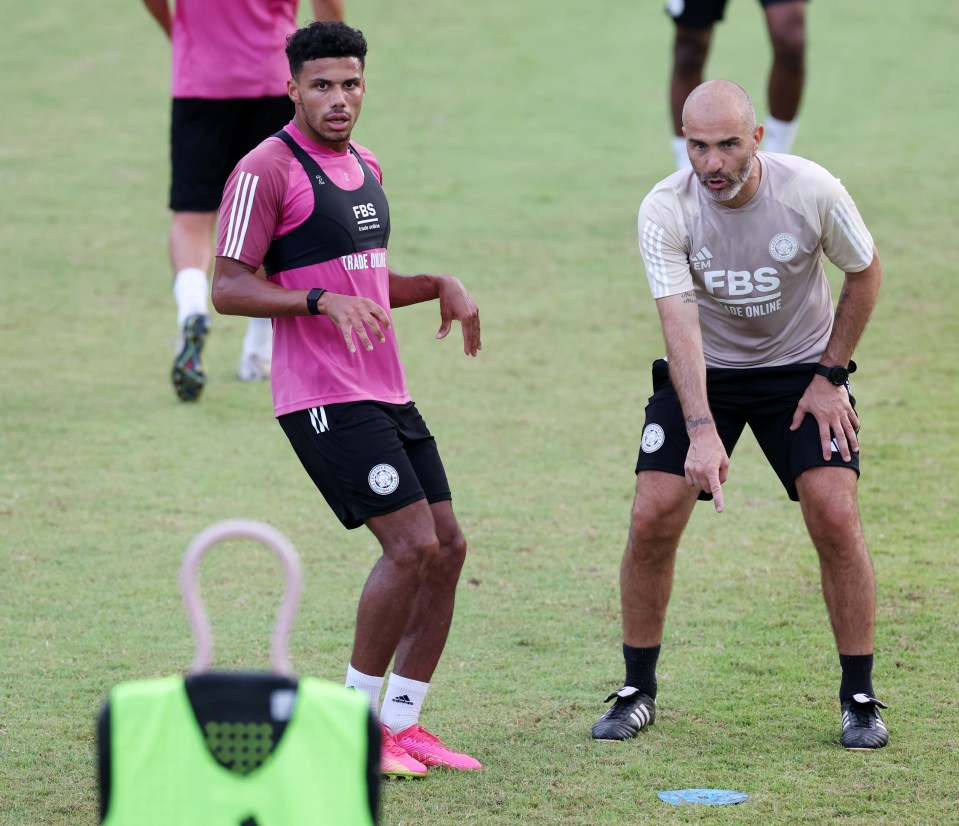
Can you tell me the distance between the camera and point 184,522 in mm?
6430

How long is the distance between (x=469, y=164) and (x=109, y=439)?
6.79 metres

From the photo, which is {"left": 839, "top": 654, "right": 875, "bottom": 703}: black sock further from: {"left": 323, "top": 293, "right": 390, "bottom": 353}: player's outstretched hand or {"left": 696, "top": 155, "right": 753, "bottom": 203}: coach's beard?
{"left": 323, "top": 293, "right": 390, "bottom": 353}: player's outstretched hand

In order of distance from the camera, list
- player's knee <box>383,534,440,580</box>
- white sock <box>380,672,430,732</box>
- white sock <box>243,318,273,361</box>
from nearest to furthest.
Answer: player's knee <box>383,534,440,580</box> < white sock <box>380,672,430,732</box> < white sock <box>243,318,273,361</box>

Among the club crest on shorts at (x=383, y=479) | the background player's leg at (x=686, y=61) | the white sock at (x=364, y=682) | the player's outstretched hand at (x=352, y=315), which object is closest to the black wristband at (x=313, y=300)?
the player's outstretched hand at (x=352, y=315)

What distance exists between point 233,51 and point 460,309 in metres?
4.08

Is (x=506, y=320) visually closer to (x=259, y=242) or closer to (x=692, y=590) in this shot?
(x=692, y=590)

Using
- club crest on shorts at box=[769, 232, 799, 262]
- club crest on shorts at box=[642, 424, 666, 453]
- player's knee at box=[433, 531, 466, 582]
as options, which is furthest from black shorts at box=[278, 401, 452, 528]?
club crest on shorts at box=[769, 232, 799, 262]

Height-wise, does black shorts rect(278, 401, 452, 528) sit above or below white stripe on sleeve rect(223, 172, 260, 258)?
below

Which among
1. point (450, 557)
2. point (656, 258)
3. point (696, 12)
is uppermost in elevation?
point (696, 12)

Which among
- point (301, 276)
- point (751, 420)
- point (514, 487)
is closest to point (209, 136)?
point (514, 487)

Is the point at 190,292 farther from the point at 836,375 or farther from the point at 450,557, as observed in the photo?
the point at 836,375

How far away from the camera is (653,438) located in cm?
469

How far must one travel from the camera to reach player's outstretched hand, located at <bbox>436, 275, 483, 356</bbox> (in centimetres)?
446

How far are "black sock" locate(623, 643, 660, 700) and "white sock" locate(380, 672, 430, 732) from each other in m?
0.68
